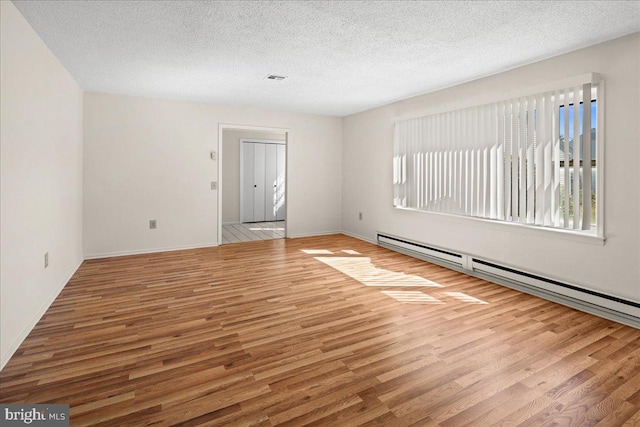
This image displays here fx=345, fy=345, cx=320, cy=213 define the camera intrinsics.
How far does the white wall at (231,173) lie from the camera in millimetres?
8578

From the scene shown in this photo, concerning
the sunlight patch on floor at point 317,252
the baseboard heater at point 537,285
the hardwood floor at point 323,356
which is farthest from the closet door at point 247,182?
the hardwood floor at point 323,356

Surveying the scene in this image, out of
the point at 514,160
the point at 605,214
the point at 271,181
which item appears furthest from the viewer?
the point at 271,181

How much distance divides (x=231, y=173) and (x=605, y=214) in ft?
24.5

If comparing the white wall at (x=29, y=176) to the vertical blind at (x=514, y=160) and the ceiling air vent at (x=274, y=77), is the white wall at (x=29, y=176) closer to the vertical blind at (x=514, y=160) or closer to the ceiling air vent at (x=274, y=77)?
the ceiling air vent at (x=274, y=77)

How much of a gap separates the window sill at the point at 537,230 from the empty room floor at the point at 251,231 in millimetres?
3601

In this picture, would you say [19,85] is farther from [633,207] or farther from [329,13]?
[633,207]

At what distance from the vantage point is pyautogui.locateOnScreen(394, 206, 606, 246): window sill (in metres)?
3.11

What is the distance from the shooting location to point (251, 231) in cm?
760

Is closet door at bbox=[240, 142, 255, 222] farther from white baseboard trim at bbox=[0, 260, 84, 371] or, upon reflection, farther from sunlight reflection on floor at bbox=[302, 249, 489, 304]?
white baseboard trim at bbox=[0, 260, 84, 371]

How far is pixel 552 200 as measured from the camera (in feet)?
11.1

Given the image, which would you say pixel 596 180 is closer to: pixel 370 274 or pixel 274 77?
pixel 370 274

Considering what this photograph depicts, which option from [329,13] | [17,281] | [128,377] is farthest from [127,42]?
[128,377]

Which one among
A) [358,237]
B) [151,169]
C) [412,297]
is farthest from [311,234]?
[412,297]

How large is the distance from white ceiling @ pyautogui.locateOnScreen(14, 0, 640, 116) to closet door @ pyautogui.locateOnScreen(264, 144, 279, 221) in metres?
4.51
